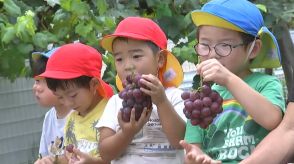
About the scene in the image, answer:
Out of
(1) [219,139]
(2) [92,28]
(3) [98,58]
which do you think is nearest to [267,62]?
(1) [219,139]

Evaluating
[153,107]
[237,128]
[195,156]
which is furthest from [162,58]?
[195,156]

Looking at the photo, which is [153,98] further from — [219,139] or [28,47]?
[28,47]

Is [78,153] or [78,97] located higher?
[78,97]

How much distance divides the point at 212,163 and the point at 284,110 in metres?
0.34

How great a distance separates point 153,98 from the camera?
228cm

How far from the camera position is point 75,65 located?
9.46 ft

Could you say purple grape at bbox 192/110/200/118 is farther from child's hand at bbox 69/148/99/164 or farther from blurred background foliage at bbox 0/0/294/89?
blurred background foliage at bbox 0/0/294/89

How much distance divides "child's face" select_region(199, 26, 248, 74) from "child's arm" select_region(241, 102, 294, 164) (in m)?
0.25

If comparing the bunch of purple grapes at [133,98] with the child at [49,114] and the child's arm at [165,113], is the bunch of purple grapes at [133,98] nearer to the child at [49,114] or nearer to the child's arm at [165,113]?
the child's arm at [165,113]

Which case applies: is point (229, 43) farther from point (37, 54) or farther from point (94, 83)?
point (37, 54)

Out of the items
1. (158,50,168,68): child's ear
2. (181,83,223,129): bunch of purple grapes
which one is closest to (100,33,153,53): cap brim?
(158,50,168,68): child's ear

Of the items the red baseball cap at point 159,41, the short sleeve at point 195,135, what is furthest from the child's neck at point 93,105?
the short sleeve at point 195,135

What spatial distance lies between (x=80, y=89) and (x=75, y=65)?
0.39ft

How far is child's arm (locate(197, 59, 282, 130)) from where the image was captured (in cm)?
195
